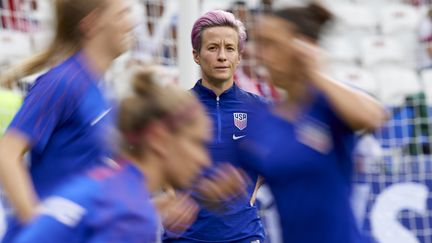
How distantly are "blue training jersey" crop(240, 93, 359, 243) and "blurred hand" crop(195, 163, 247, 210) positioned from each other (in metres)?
0.30

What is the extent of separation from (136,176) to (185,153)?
0.15 meters

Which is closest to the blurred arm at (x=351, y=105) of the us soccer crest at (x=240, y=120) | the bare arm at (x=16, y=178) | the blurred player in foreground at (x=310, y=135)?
the blurred player in foreground at (x=310, y=135)

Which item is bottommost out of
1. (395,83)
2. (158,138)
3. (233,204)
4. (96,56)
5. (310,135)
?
(395,83)

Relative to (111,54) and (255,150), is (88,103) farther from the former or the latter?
(255,150)

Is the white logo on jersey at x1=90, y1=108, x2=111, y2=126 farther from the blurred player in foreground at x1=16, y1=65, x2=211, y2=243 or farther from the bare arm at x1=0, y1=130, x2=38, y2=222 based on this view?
the blurred player in foreground at x1=16, y1=65, x2=211, y2=243

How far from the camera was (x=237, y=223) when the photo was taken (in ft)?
15.1

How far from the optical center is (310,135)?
9.11ft

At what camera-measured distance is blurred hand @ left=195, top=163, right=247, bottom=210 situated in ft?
10.3

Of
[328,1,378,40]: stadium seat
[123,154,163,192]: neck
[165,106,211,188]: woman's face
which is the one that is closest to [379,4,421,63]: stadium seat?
[328,1,378,40]: stadium seat

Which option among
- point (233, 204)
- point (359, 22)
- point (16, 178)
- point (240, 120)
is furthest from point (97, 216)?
point (359, 22)

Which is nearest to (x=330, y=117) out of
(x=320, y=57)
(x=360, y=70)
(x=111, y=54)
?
(x=320, y=57)

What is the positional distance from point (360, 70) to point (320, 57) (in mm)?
8090

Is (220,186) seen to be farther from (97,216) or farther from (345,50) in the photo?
(345,50)

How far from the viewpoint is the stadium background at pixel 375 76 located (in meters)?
6.92
